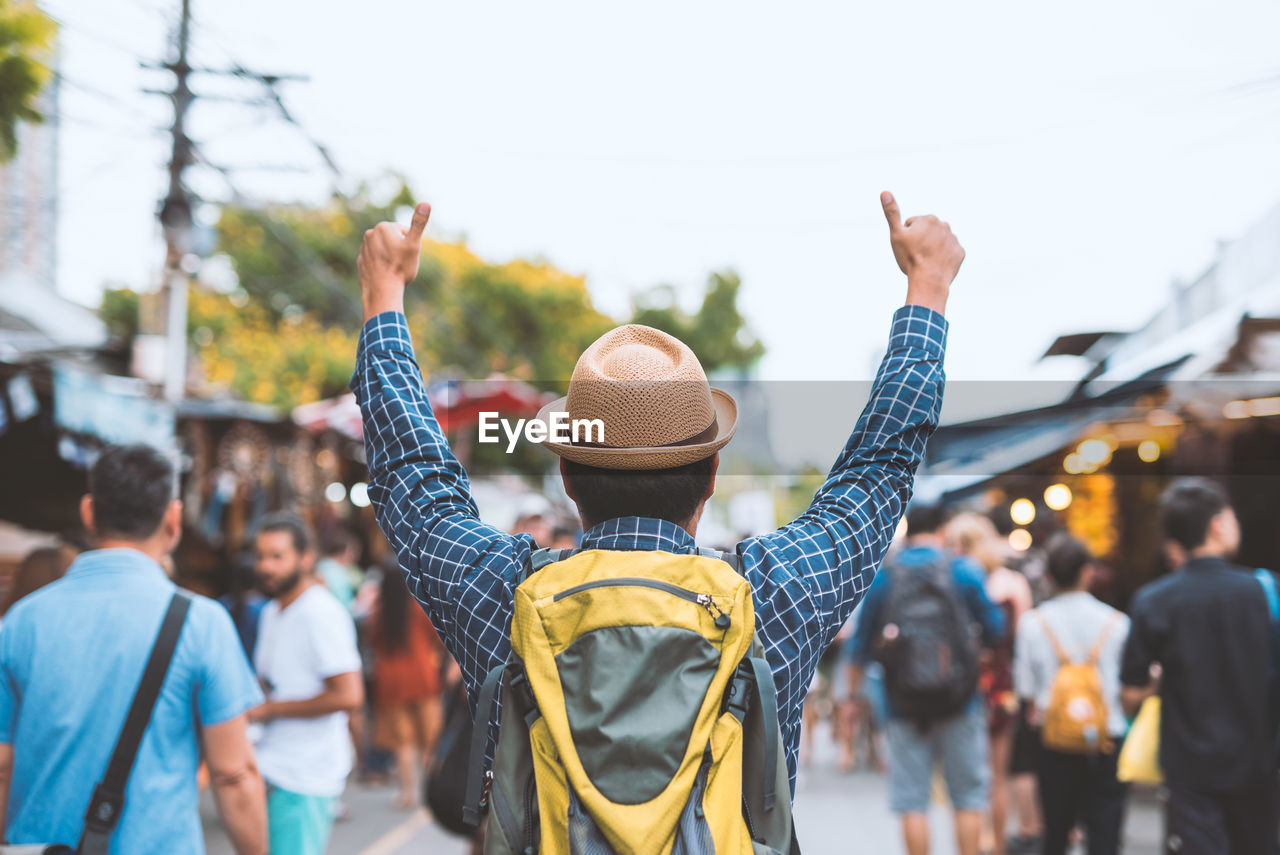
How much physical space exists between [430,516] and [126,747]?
1.29m

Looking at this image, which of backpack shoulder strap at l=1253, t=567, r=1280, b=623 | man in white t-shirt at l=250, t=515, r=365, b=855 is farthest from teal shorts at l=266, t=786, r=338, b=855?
backpack shoulder strap at l=1253, t=567, r=1280, b=623

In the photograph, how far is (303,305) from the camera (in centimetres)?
3766

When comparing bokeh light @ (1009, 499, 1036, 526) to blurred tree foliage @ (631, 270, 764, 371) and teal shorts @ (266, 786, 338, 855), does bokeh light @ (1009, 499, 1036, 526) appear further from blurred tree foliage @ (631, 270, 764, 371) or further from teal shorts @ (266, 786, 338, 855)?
blurred tree foliage @ (631, 270, 764, 371)

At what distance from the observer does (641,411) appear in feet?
5.03

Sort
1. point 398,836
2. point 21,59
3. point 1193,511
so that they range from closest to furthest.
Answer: point 1193,511 → point 21,59 → point 398,836

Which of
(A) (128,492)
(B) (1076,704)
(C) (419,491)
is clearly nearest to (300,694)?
(A) (128,492)

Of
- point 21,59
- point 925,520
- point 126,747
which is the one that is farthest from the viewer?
point 925,520

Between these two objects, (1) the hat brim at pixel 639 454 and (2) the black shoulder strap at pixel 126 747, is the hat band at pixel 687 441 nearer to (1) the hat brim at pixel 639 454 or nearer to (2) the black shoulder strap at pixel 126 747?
(1) the hat brim at pixel 639 454

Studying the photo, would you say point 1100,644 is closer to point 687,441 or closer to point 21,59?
point 687,441

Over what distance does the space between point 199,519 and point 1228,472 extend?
8909 millimetres

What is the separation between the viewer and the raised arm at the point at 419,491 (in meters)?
1.60

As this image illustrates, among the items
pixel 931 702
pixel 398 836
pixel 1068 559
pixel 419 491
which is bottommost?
pixel 398 836

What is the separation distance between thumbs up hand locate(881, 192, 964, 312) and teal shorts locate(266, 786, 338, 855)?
3.25 meters

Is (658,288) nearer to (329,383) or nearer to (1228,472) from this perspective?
(329,383)
